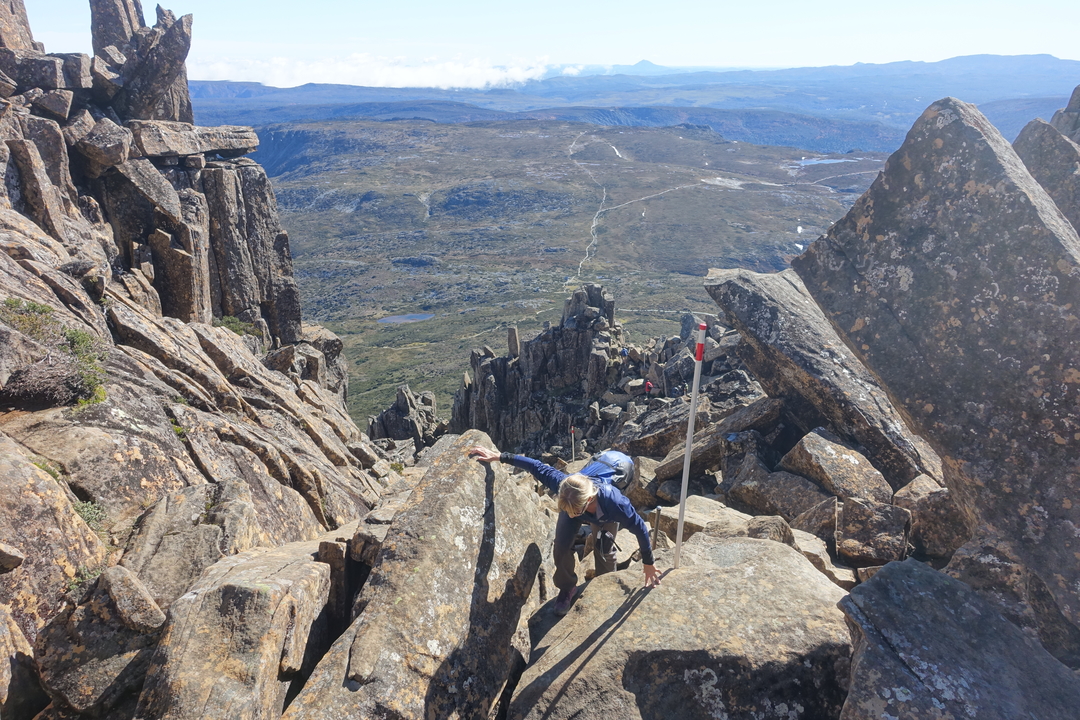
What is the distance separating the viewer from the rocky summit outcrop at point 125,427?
28.6 feet

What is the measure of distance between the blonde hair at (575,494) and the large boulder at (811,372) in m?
10.2

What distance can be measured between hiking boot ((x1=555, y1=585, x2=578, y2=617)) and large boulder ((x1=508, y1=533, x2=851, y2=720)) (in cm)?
50

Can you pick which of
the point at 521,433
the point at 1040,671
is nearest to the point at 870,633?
the point at 1040,671

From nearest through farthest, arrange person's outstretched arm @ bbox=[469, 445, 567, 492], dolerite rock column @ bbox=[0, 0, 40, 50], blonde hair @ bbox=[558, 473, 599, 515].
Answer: blonde hair @ bbox=[558, 473, 599, 515] < person's outstretched arm @ bbox=[469, 445, 567, 492] < dolerite rock column @ bbox=[0, 0, 40, 50]

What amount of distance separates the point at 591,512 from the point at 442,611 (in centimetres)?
261

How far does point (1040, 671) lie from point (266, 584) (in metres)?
9.44

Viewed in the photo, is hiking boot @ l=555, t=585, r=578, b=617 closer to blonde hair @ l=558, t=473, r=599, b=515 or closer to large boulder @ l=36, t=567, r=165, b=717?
blonde hair @ l=558, t=473, r=599, b=515

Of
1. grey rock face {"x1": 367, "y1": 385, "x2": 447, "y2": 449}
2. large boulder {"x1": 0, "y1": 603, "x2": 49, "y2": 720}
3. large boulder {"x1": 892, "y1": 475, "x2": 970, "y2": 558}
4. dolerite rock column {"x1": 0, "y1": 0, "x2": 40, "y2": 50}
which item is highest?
dolerite rock column {"x1": 0, "y1": 0, "x2": 40, "y2": 50}

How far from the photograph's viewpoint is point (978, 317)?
877cm

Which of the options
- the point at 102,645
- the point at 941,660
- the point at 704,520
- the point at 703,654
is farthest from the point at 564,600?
the point at 102,645

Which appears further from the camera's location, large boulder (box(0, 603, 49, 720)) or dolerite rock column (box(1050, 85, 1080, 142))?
dolerite rock column (box(1050, 85, 1080, 142))

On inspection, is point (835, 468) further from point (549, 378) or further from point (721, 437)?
point (549, 378)

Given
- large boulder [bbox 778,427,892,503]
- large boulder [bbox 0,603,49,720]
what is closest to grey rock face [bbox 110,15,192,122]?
large boulder [bbox 0,603,49,720]

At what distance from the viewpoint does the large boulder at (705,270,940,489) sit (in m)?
16.3
